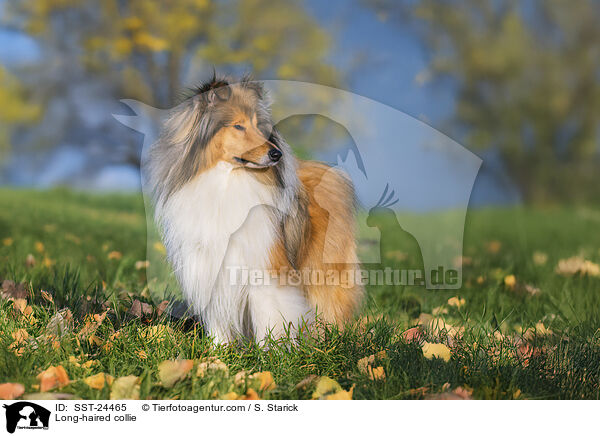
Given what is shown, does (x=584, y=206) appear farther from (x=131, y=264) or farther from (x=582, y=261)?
(x=131, y=264)

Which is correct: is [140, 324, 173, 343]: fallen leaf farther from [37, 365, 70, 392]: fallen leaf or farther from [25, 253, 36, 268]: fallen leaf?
[25, 253, 36, 268]: fallen leaf

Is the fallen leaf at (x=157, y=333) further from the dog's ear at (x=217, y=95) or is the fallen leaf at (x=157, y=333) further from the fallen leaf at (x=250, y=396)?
the dog's ear at (x=217, y=95)

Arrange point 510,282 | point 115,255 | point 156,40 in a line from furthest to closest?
point 156,40 < point 115,255 < point 510,282

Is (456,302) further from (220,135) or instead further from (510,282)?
(220,135)

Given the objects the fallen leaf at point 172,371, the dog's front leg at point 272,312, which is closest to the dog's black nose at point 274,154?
the dog's front leg at point 272,312

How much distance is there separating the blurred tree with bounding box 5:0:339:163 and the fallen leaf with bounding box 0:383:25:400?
2262mm

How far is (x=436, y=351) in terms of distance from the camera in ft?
8.26

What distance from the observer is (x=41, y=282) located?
11.7 feet

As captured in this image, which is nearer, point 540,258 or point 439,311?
point 439,311

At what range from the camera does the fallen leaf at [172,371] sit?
7.50 feet

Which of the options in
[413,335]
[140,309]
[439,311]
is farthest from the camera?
[439,311]

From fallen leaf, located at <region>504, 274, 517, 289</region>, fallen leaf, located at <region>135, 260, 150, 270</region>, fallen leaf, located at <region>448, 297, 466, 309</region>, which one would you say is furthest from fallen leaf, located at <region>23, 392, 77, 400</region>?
fallen leaf, located at <region>504, 274, 517, 289</region>

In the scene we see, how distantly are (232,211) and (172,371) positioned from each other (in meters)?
0.78

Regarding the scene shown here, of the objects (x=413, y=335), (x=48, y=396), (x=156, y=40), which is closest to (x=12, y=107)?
(x=156, y=40)
